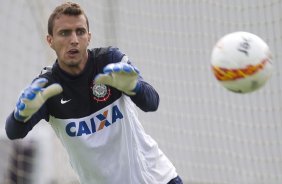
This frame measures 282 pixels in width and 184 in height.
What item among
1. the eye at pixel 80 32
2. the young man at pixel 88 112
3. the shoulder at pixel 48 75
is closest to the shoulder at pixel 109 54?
the young man at pixel 88 112

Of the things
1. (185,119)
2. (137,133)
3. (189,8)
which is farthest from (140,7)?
(137,133)

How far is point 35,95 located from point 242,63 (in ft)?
4.00

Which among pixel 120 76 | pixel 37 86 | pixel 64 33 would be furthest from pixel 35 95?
pixel 64 33

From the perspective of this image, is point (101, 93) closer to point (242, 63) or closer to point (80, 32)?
point (80, 32)

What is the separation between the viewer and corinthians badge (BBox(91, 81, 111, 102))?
416 centimetres

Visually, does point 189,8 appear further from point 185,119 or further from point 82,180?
point 82,180

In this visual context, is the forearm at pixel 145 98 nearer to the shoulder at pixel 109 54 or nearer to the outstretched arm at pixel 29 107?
the shoulder at pixel 109 54

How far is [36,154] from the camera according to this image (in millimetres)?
8672

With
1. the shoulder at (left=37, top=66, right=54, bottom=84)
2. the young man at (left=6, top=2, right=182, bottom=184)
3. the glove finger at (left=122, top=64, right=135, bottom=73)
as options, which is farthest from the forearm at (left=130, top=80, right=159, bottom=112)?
the shoulder at (left=37, top=66, right=54, bottom=84)

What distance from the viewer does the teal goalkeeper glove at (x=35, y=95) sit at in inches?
143

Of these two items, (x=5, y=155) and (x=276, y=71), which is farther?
(x=5, y=155)

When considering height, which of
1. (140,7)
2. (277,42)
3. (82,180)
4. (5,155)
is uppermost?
(140,7)

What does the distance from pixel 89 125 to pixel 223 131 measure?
142 inches

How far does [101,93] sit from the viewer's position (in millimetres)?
4164
